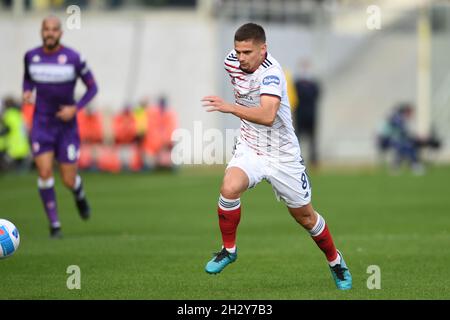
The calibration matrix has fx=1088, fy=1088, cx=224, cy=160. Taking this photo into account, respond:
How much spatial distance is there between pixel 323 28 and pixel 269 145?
3032cm

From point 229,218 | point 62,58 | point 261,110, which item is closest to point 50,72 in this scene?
point 62,58

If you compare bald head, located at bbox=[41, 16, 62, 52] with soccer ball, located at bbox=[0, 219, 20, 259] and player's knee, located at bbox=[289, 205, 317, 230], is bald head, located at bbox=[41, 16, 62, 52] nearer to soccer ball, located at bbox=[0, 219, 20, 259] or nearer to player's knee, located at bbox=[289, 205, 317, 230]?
soccer ball, located at bbox=[0, 219, 20, 259]

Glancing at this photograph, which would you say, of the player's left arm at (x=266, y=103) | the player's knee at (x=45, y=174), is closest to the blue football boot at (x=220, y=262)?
the player's left arm at (x=266, y=103)

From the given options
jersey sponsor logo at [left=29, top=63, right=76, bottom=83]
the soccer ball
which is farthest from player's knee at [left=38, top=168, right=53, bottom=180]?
the soccer ball

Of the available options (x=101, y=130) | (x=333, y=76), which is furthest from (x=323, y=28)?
(x=101, y=130)

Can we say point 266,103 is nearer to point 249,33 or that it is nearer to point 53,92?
point 249,33

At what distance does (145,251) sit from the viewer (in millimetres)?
13203

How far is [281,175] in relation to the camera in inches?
391

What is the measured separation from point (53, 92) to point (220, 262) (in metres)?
5.36

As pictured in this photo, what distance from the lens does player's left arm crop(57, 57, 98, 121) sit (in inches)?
560

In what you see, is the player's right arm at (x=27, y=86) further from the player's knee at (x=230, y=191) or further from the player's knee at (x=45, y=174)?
the player's knee at (x=230, y=191)

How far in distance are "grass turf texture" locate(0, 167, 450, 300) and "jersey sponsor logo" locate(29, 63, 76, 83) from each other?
2.14 meters

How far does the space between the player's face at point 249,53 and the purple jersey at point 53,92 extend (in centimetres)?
512

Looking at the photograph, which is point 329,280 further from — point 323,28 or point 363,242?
point 323,28
